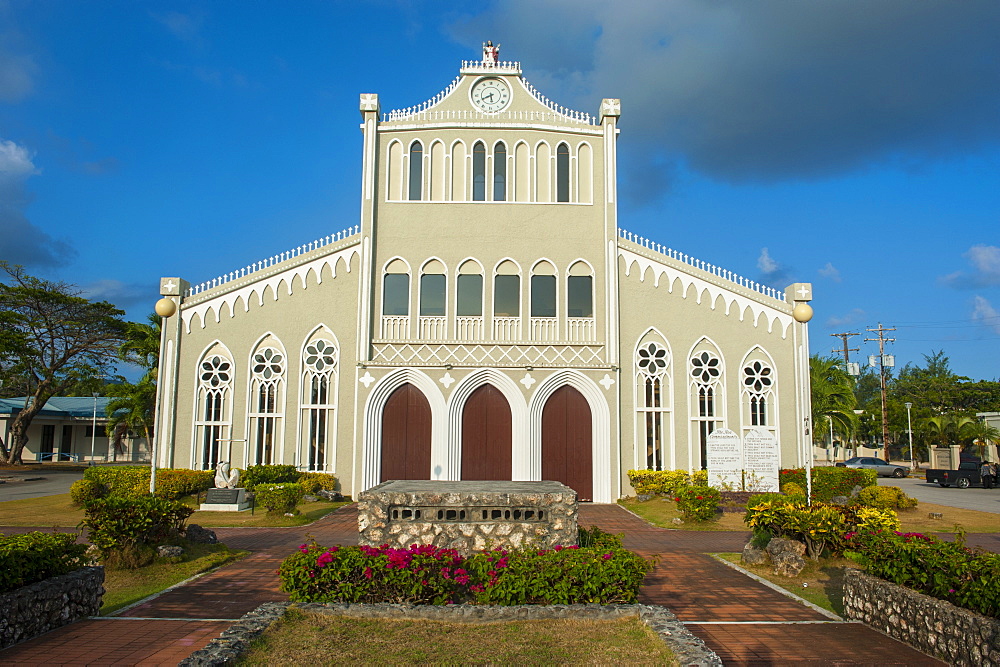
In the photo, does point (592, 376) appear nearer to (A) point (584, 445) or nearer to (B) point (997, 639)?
(A) point (584, 445)

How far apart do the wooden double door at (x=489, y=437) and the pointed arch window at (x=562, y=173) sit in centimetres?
624

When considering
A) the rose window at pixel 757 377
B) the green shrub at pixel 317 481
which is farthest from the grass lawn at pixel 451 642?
the rose window at pixel 757 377

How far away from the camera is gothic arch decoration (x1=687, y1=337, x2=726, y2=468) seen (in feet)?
72.2

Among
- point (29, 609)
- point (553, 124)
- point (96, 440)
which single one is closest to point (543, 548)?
point (29, 609)

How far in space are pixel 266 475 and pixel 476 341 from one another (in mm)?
7129

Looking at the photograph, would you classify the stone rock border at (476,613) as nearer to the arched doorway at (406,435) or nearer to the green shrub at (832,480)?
the arched doorway at (406,435)

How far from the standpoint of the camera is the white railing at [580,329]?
72.2 feet

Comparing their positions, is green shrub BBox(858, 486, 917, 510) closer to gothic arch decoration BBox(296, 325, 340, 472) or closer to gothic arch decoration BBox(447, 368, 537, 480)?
gothic arch decoration BBox(447, 368, 537, 480)

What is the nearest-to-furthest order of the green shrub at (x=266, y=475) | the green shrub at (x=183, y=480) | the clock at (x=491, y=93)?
the green shrub at (x=183, y=480) → the green shrub at (x=266, y=475) → the clock at (x=491, y=93)

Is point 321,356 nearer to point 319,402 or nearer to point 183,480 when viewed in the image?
point 319,402

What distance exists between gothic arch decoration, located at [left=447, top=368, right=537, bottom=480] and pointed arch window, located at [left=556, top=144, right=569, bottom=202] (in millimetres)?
6110

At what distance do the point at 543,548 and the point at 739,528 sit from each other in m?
Result: 9.34

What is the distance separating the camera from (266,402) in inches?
859

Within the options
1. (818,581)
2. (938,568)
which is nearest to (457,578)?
(938,568)
